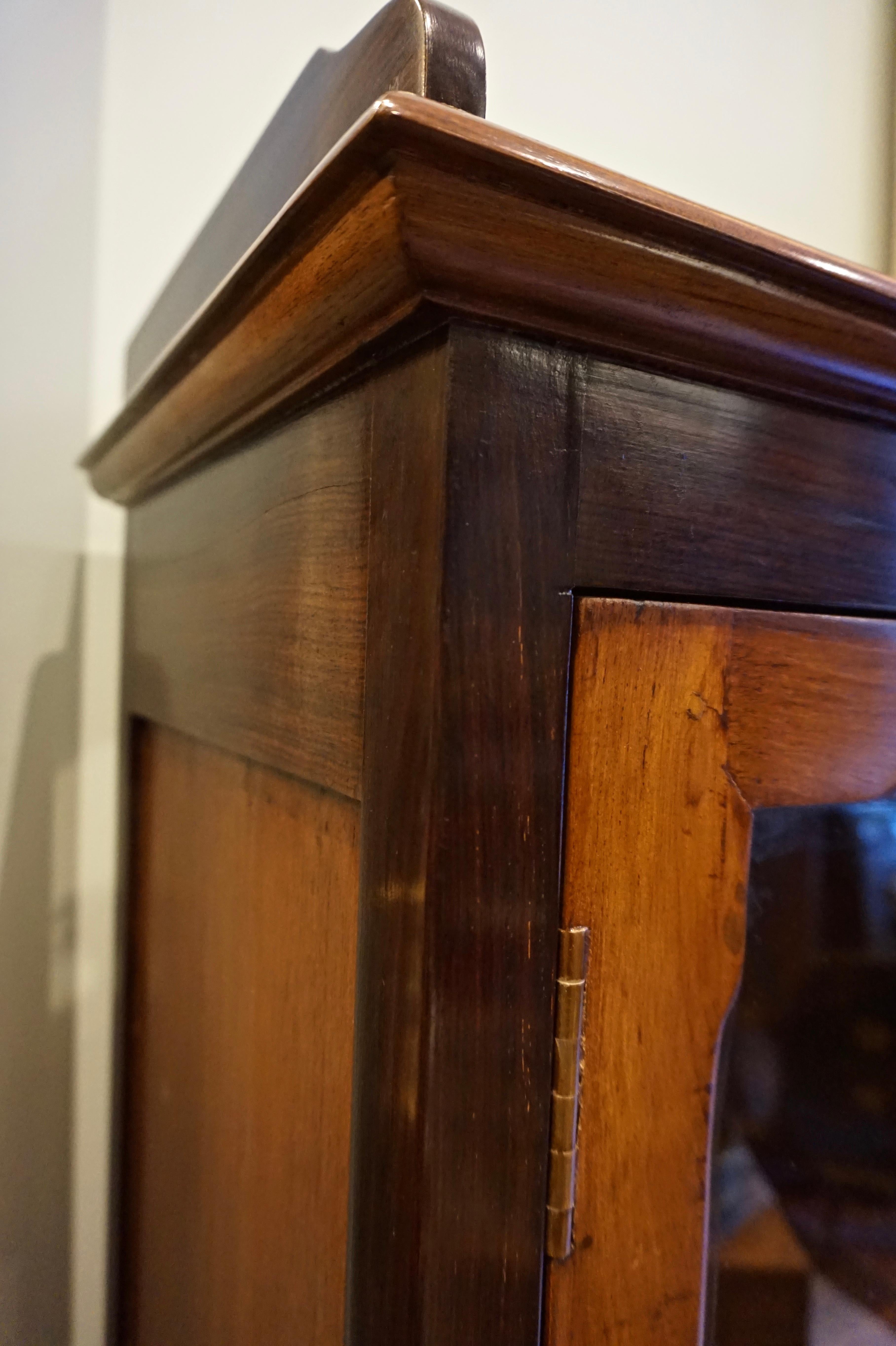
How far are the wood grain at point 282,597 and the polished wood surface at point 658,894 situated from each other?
86 millimetres

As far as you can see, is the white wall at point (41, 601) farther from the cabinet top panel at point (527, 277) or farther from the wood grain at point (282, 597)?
the cabinet top panel at point (527, 277)

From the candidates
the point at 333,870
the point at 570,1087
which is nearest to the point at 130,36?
the point at 333,870

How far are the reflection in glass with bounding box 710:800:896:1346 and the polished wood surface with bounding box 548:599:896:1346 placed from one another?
0.9 inches

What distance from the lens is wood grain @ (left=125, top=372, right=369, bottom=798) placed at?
30 centimetres

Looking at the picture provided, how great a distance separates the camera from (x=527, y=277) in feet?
0.77

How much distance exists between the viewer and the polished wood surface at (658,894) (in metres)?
0.28

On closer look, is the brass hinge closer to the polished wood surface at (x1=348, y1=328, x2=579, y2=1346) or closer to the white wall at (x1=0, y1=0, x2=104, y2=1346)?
the polished wood surface at (x1=348, y1=328, x2=579, y2=1346)

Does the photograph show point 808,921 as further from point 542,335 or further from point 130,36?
point 130,36

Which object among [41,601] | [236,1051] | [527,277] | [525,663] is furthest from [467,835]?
[41,601]

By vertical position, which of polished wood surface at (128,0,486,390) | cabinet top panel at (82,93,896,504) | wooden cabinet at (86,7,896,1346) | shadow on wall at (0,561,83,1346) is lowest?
shadow on wall at (0,561,83,1346)

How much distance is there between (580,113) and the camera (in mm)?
949

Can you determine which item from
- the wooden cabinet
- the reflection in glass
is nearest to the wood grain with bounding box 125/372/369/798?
the wooden cabinet

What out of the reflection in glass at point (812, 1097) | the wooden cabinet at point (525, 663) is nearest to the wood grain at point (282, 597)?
the wooden cabinet at point (525, 663)

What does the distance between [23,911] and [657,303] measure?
761mm
